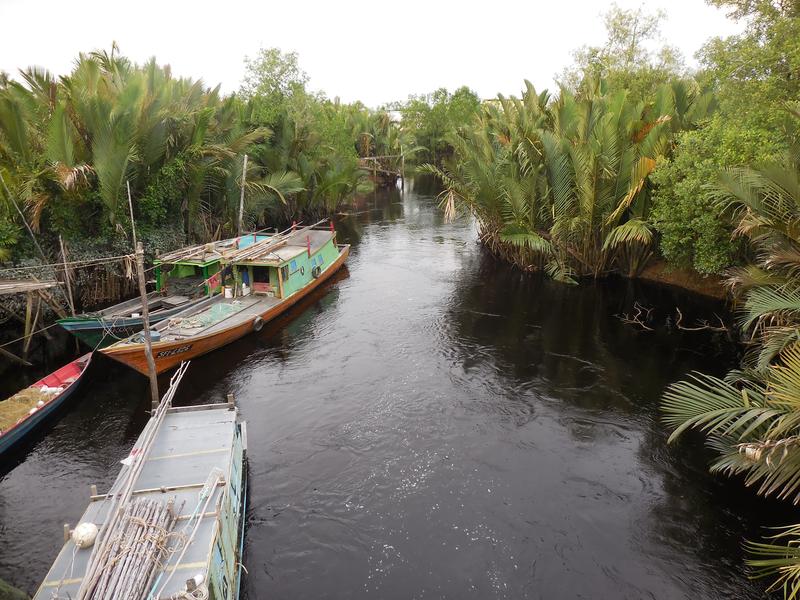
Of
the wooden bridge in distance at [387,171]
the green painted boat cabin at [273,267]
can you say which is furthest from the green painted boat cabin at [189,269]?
the wooden bridge in distance at [387,171]

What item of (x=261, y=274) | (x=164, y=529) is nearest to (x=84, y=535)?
(x=164, y=529)

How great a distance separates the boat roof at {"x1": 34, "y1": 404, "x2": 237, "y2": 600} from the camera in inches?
286

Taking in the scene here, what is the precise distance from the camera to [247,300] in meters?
22.2

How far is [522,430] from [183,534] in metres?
9.64

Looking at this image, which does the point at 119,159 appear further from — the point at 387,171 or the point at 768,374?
the point at 387,171

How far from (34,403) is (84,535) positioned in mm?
9124

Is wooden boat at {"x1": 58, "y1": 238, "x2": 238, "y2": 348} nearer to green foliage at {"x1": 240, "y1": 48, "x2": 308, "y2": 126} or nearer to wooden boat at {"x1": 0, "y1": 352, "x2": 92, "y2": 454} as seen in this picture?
wooden boat at {"x1": 0, "y1": 352, "x2": 92, "y2": 454}

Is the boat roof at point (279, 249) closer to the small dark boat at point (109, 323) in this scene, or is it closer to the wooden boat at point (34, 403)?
the small dark boat at point (109, 323)

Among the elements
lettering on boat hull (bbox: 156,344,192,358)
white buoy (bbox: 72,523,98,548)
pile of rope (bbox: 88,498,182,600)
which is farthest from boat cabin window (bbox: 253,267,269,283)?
white buoy (bbox: 72,523,98,548)

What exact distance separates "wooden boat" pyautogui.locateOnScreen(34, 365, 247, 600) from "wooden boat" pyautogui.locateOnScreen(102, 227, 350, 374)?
6.66m

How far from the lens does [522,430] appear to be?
14.7m

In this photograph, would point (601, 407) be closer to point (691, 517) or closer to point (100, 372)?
point (691, 517)

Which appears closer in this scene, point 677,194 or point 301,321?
point 677,194

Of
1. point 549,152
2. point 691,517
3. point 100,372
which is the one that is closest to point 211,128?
point 100,372
